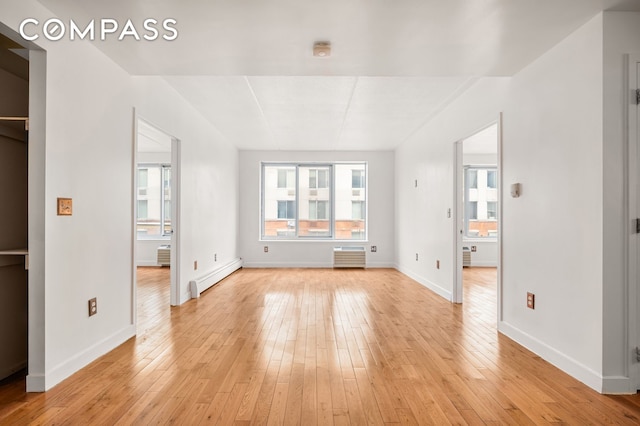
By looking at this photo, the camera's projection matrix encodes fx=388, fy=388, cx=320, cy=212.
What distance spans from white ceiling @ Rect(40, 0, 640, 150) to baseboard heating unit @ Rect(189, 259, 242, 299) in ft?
7.84

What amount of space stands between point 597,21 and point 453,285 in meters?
3.23

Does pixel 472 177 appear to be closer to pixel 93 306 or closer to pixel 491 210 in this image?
pixel 491 210

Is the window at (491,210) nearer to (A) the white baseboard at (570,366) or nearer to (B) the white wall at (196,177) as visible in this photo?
(B) the white wall at (196,177)

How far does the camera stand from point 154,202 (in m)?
8.67

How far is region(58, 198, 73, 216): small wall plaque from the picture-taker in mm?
2501

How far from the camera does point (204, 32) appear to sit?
8.56ft

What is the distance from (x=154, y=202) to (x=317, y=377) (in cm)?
728

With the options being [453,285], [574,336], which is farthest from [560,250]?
[453,285]

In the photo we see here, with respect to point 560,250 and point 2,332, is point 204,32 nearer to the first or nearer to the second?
point 2,332

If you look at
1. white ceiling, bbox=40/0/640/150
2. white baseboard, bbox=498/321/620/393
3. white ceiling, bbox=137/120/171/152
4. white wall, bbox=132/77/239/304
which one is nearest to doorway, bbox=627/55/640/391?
white baseboard, bbox=498/321/620/393

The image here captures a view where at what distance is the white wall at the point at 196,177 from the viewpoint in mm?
4020

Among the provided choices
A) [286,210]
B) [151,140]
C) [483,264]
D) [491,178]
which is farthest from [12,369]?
[491,178]

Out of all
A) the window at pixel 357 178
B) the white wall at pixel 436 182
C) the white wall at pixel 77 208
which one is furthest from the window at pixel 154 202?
the white wall at pixel 77 208

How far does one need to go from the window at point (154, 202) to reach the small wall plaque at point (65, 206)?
622 cm
